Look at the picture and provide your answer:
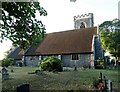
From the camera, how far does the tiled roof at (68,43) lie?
41312 mm

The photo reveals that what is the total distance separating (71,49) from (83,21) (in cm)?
1909

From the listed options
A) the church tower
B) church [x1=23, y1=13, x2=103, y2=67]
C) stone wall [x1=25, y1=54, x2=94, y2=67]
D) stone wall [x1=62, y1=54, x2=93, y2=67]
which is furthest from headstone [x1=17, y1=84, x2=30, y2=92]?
the church tower

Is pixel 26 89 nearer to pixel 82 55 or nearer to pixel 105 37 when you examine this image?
pixel 82 55

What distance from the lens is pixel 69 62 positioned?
42625 mm

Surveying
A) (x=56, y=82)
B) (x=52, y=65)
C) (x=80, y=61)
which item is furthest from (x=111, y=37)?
(x=56, y=82)

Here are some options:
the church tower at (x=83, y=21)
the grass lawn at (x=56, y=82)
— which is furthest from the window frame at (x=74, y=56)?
the grass lawn at (x=56, y=82)

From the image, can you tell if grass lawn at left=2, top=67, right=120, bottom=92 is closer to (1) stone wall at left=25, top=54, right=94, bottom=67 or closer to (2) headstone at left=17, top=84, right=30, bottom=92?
(2) headstone at left=17, top=84, right=30, bottom=92

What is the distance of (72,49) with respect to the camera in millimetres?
41938

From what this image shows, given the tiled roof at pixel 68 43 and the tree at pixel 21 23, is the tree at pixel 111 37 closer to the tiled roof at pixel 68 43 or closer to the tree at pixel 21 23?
the tiled roof at pixel 68 43

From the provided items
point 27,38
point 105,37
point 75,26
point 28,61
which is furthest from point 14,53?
point 27,38

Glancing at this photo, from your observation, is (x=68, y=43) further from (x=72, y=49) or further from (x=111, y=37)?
(x=111, y=37)

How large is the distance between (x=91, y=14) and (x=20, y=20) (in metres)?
47.1

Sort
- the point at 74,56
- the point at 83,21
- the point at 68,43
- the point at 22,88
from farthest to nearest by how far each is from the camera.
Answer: the point at 83,21 < the point at 68,43 < the point at 74,56 < the point at 22,88

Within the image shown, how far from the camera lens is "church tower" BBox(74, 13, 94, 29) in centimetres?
5769
